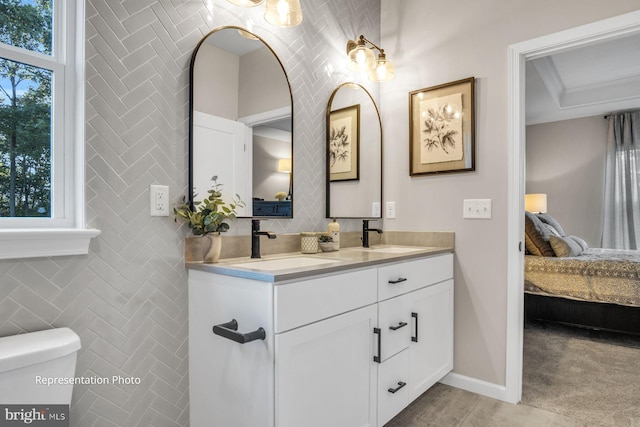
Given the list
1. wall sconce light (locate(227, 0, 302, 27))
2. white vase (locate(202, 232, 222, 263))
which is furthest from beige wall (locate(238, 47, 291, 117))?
white vase (locate(202, 232, 222, 263))

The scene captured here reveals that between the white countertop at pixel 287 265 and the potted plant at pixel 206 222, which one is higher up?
the potted plant at pixel 206 222

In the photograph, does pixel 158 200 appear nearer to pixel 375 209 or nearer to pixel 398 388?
pixel 398 388

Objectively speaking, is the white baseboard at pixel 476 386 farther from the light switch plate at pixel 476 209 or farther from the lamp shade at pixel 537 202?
the lamp shade at pixel 537 202

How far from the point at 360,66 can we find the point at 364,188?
0.77 m

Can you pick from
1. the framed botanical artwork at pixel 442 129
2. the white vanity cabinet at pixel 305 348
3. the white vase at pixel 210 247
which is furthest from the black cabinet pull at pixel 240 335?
the framed botanical artwork at pixel 442 129

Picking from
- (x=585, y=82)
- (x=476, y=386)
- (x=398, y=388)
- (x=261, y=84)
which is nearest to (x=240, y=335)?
(x=398, y=388)

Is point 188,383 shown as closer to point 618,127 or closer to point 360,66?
point 360,66

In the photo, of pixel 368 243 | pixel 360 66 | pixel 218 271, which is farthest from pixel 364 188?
pixel 218 271

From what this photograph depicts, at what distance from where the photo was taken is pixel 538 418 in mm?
1947

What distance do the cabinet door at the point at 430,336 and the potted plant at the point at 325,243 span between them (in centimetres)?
51

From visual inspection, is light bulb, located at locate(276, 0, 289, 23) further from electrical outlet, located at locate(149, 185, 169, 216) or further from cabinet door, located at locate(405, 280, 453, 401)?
cabinet door, located at locate(405, 280, 453, 401)

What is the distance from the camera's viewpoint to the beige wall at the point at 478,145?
7.06ft

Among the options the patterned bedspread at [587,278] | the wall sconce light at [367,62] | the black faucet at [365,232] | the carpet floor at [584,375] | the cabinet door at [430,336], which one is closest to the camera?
the cabinet door at [430,336]

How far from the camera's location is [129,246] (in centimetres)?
139
